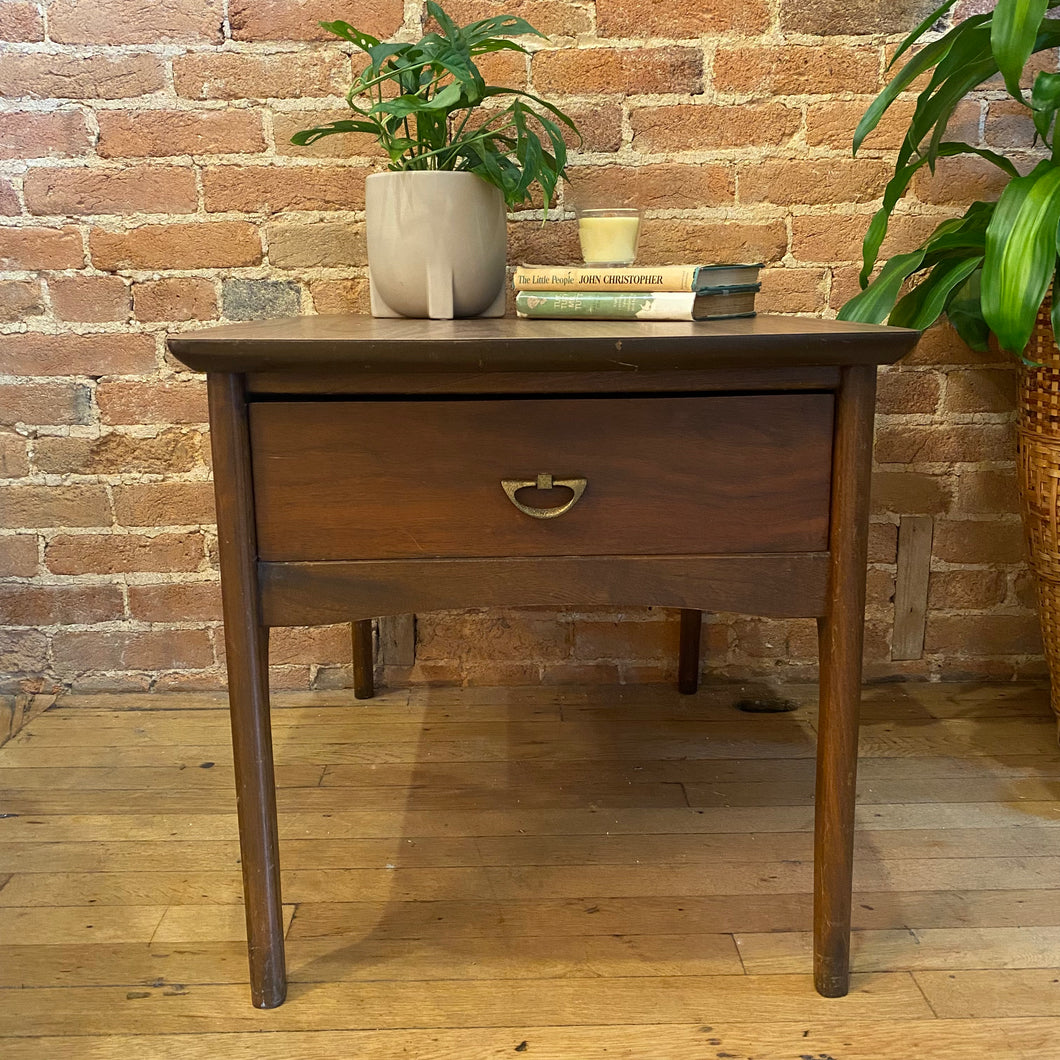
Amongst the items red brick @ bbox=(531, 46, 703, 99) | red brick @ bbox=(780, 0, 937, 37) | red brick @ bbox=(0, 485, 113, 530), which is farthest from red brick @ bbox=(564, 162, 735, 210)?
red brick @ bbox=(0, 485, 113, 530)

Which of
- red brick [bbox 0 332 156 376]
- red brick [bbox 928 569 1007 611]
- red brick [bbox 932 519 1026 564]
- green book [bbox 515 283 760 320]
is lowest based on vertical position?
red brick [bbox 928 569 1007 611]

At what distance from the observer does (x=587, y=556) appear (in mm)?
935

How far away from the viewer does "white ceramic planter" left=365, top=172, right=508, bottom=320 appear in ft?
4.00

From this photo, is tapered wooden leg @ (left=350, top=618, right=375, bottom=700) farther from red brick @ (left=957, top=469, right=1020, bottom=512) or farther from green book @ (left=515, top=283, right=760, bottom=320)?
red brick @ (left=957, top=469, right=1020, bottom=512)

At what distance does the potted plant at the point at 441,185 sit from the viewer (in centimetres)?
120

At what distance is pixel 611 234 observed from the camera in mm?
1246

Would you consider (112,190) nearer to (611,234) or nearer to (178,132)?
(178,132)

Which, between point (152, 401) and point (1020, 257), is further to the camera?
point (152, 401)

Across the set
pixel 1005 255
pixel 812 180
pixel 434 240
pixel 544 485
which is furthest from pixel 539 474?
pixel 812 180

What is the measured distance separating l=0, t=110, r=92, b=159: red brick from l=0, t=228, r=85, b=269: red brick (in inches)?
4.4

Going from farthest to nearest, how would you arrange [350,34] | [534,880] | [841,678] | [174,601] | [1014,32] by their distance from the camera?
[174,601], [350,34], [534,880], [1014,32], [841,678]

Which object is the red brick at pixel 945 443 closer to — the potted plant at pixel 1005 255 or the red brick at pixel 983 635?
the potted plant at pixel 1005 255

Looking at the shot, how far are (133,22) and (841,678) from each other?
135 cm

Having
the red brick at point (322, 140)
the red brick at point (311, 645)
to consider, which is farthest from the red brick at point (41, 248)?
the red brick at point (311, 645)
